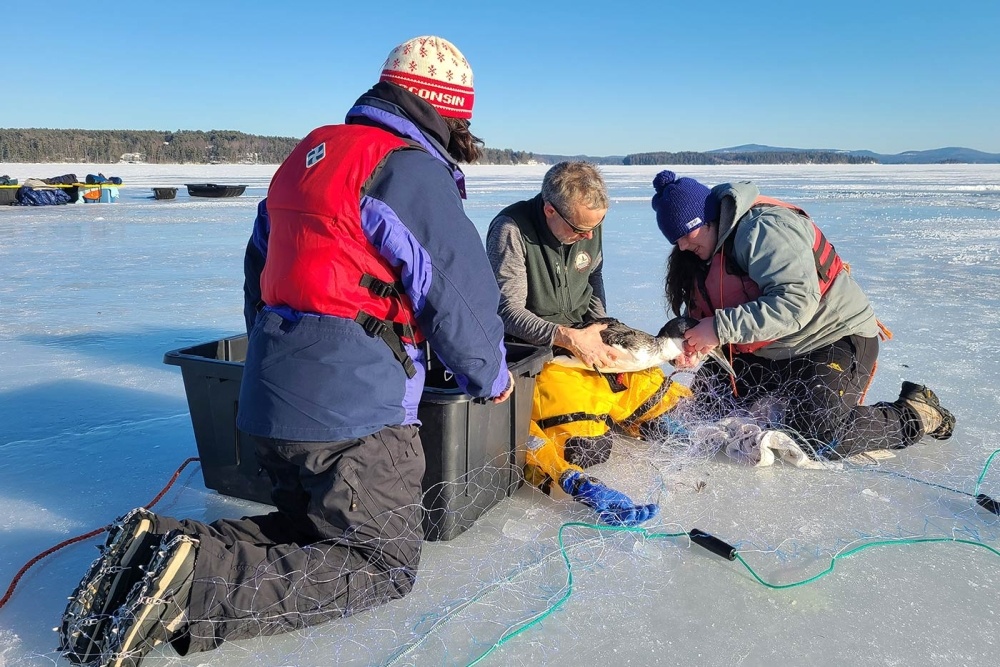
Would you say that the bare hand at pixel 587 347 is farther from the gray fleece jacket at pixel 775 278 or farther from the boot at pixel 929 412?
the boot at pixel 929 412

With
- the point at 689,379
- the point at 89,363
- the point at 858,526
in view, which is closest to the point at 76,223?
the point at 89,363

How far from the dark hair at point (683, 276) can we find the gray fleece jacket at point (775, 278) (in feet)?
0.63

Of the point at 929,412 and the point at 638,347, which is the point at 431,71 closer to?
the point at 638,347

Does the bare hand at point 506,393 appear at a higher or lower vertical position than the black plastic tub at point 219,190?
lower

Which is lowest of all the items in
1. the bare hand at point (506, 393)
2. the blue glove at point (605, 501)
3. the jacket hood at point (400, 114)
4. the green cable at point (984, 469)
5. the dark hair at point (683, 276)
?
the blue glove at point (605, 501)

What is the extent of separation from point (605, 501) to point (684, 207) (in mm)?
1243

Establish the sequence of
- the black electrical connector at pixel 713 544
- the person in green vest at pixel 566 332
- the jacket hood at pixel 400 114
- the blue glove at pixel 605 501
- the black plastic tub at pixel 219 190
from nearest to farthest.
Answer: the jacket hood at pixel 400 114, the black electrical connector at pixel 713 544, the blue glove at pixel 605 501, the person in green vest at pixel 566 332, the black plastic tub at pixel 219 190

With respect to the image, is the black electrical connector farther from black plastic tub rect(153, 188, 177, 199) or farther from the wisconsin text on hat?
black plastic tub rect(153, 188, 177, 199)

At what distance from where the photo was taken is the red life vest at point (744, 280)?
295 cm

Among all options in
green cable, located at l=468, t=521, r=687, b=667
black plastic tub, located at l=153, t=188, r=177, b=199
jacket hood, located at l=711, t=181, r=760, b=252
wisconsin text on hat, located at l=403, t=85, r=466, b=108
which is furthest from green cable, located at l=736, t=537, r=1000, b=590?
black plastic tub, located at l=153, t=188, r=177, b=199

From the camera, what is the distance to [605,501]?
238 centimetres

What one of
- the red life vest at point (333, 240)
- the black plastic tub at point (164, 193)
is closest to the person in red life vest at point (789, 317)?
the red life vest at point (333, 240)

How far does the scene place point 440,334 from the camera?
6.26ft

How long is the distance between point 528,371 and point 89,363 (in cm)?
284
